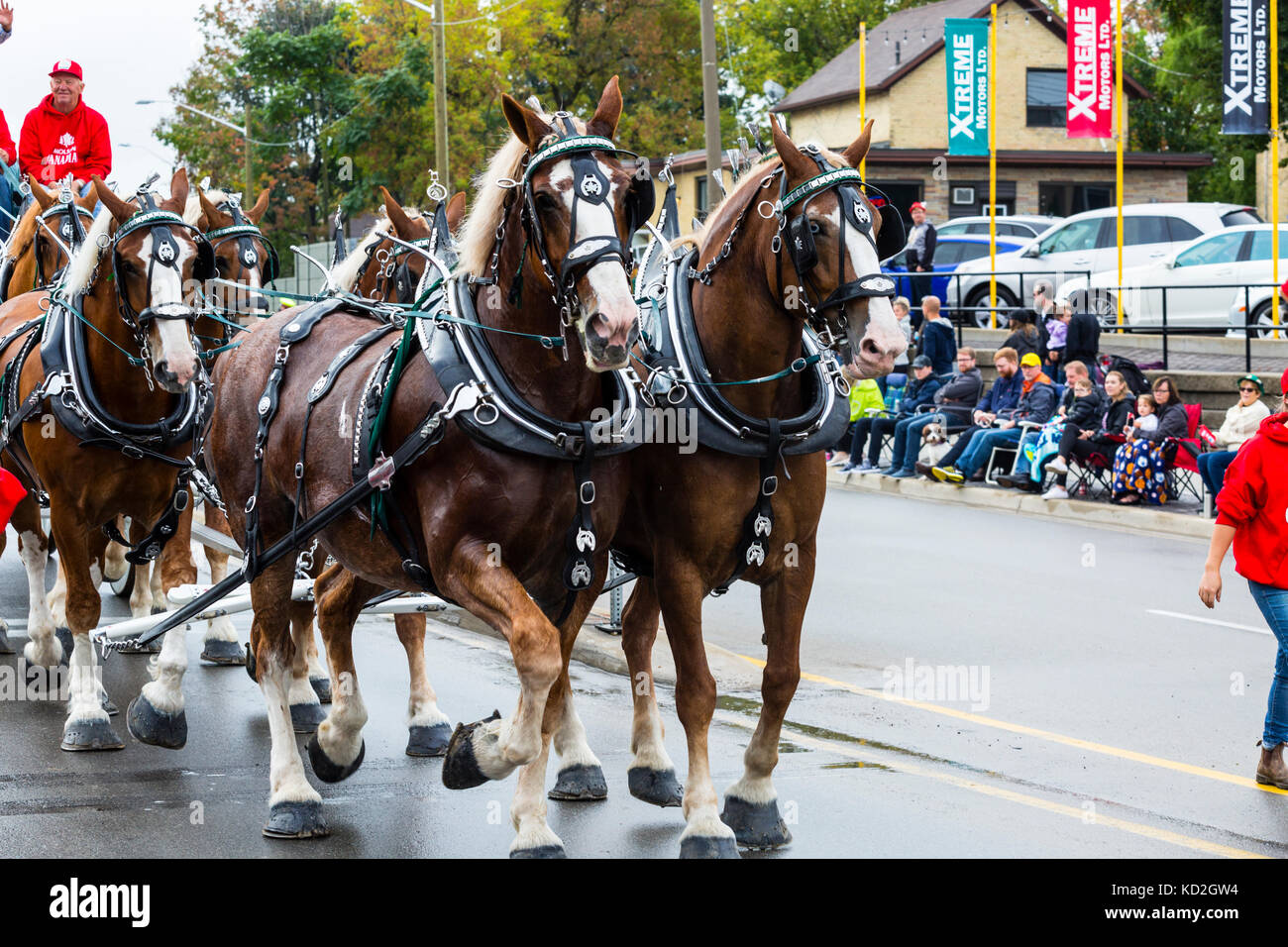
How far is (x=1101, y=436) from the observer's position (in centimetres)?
1669

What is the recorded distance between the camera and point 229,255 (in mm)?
8820

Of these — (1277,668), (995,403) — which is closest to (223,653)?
(1277,668)

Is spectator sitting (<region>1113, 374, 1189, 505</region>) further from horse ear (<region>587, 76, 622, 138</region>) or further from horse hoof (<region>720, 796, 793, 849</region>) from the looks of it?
horse ear (<region>587, 76, 622, 138</region>)

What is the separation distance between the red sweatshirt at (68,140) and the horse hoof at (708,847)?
7.27 m

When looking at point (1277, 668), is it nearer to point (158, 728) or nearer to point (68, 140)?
point (158, 728)

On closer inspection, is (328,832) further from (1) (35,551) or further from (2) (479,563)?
(1) (35,551)

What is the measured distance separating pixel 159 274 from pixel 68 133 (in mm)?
4437

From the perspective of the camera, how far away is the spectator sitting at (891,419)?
19.6 metres

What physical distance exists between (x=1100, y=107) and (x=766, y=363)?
21.1 meters

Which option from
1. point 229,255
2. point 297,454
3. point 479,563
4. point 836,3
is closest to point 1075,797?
point 479,563

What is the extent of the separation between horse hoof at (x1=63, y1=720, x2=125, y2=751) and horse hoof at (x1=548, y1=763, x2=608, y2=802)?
2302 millimetres

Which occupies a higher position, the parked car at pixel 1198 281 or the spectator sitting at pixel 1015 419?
the parked car at pixel 1198 281

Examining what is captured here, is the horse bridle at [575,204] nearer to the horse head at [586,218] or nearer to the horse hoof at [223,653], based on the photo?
the horse head at [586,218]

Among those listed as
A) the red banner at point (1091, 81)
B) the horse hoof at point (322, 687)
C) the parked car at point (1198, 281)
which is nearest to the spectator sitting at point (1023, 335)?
the parked car at point (1198, 281)
